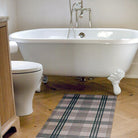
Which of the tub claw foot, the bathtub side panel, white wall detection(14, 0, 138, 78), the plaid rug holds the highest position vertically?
white wall detection(14, 0, 138, 78)

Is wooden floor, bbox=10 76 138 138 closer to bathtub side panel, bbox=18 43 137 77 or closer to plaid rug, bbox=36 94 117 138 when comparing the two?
plaid rug, bbox=36 94 117 138

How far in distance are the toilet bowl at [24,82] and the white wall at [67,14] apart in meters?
1.44

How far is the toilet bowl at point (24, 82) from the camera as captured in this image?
2438 mm

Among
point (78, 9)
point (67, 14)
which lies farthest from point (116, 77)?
point (67, 14)

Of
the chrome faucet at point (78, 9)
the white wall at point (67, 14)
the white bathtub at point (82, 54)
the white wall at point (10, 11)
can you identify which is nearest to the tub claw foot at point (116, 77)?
the white bathtub at point (82, 54)

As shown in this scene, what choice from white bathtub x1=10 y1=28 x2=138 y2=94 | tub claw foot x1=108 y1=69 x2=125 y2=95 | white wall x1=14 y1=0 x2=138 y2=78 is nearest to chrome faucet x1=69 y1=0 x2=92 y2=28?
white wall x1=14 y1=0 x2=138 y2=78

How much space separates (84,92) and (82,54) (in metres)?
0.48

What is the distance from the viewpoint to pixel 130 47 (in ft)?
9.79

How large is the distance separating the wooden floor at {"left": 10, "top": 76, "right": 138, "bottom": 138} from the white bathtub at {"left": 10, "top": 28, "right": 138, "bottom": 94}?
23 centimetres

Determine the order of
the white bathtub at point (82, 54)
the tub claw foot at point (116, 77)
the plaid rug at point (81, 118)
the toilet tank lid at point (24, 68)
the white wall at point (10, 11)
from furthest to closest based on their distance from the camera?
1. the white wall at point (10, 11)
2. the tub claw foot at point (116, 77)
3. the white bathtub at point (82, 54)
4. the toilet tank lid at point (24, 68)
5. the plaid rug at point (81, 118)

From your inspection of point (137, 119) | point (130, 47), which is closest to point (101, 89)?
point (130, 47)

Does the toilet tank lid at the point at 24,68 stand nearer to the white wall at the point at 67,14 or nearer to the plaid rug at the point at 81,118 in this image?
the plaid rug at the point at 81,118

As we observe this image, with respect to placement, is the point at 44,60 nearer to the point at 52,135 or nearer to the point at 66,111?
the point at 66,111

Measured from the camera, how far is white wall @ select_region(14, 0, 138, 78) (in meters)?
3.68
